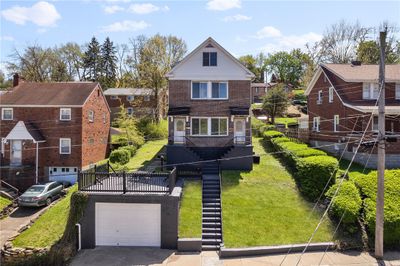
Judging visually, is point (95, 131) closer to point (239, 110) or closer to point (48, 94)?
point (48, 94)

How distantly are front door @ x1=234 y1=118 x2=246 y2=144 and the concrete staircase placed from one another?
4202 mm

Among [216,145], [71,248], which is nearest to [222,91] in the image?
[216,145]

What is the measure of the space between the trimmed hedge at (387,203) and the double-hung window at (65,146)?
24.1m

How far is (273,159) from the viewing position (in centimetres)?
2772

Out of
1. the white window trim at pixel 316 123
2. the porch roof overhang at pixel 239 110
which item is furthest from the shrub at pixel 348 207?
the white window trim at pixel 316 123

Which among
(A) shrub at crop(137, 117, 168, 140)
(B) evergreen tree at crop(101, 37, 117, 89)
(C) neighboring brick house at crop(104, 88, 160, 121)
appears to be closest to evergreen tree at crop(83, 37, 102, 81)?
(B) evergreen tree at crop(101, 37, 117, 89)

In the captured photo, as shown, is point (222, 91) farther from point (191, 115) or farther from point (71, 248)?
point (71, 248)

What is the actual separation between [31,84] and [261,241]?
29211 millimetres

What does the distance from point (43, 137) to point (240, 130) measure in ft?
60.0

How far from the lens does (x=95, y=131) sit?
33656 mm

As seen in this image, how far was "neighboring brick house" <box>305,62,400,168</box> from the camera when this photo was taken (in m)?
24.9

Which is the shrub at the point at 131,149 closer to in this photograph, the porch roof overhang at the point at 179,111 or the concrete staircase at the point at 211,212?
the porch roof overhang at the point at 179,111

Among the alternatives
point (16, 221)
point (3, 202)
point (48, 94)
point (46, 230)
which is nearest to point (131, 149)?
point (48, 94)

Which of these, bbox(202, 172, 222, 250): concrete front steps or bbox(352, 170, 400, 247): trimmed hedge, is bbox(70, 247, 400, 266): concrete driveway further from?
bbox(352, 170, 400, 247): trimmed hedge
